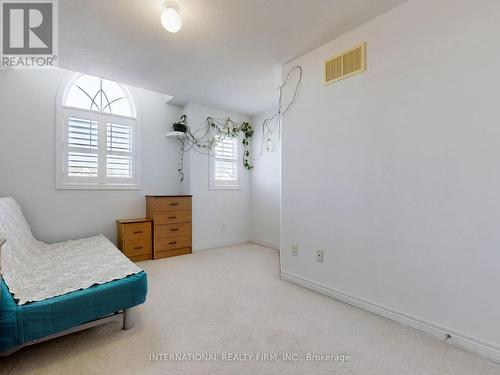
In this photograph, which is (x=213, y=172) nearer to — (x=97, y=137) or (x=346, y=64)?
(x=97, y=137)

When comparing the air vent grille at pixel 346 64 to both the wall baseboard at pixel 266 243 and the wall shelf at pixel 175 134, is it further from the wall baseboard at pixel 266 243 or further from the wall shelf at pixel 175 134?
the wall baseboard at pixel 266 243

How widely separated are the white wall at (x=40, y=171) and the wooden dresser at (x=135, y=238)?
0.33 meters

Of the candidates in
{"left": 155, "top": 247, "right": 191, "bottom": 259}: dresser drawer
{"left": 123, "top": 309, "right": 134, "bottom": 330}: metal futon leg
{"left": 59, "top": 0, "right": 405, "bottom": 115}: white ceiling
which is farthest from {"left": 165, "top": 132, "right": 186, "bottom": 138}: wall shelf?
{"left": 123, "top": 309, "right": 134, "bottom": 330}: metal futon leg

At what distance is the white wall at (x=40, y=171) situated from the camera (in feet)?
9.29

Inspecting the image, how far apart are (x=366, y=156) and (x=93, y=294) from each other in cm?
235

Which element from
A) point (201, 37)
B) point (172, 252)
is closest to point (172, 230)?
point (172, 252)

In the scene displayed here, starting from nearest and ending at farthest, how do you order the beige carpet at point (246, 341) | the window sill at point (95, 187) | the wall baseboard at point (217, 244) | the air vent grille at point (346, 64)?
the beige carpet at point (246, 341)
the air vent grille at point (346, 64)
the window sill at point (95, 187)
the wall baseboard at point (217, 244)

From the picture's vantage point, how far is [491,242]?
1471 mm

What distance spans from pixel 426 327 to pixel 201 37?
3.07 metres

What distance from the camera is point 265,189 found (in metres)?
4.48

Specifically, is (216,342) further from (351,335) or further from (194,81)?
(194,81)

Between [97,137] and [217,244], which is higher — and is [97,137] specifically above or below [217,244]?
above

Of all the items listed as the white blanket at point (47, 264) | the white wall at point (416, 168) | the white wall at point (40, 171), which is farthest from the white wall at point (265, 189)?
the white blanket at point (47, 264)

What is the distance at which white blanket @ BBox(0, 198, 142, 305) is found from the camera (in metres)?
1.59
